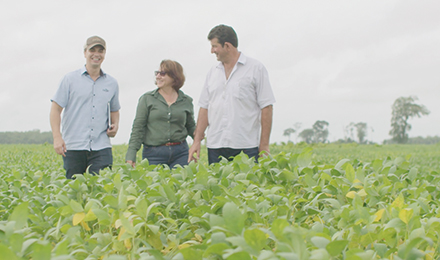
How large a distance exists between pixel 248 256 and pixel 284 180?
58.2 inches

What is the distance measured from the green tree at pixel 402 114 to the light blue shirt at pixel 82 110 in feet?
217

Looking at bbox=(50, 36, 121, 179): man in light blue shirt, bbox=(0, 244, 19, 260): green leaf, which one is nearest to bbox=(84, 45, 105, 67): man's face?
bbox=(50, 36, 121, 179): man in light blue shirt

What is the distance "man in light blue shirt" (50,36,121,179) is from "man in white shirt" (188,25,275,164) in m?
1.30

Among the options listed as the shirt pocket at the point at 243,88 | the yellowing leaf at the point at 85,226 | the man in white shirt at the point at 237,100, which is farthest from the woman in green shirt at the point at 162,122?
the yellowing leaf at the point at 85,226

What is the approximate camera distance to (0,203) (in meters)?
2.71

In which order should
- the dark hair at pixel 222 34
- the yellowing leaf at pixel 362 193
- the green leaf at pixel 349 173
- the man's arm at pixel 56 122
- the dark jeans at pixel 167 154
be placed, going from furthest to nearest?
the dark jeans at pixel 167 154, the man's arm at pixel 56 122, the dark hair at pixel 222 34, the green leaf at pixel 349 173, the yellowing leaf at pixel 362 193

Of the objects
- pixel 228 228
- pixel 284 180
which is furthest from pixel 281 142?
pixel 228 228

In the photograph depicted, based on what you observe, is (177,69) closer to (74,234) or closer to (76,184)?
(76,184)

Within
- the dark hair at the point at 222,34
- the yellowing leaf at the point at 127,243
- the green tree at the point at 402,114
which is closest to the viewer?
the yellowing leaf at the point at 127,243

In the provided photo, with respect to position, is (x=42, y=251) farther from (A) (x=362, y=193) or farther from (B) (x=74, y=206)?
(A) (x=362, y=193)

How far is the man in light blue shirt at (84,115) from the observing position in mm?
4883

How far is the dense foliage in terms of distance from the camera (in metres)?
1.36

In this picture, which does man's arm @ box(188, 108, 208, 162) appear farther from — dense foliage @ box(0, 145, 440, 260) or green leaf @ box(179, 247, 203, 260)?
green leaf @ box(179, 247, 203, 260)

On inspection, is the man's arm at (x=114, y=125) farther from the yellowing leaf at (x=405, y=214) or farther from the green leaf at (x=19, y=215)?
the yellowing leaf at (x=405, y=214)
